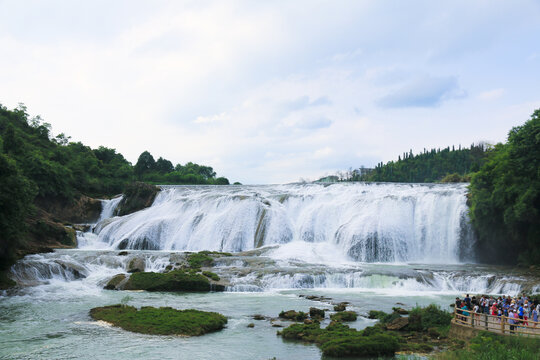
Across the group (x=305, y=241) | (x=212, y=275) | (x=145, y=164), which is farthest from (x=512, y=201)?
(x=145, y=164)

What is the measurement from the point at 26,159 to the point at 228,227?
23193 millimetres

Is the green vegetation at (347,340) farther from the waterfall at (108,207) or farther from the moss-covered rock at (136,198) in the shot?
the waterfall at (108,207)

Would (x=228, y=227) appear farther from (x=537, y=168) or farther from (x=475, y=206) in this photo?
(x=537, y=168)

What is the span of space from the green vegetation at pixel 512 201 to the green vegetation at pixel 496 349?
18.8 m

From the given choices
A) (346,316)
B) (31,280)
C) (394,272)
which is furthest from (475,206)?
(31,280)

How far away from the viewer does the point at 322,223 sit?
4344 centimetres

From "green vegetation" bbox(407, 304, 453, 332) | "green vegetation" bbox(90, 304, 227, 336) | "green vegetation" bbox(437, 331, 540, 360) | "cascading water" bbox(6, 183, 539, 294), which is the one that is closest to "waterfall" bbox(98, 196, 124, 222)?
"cascading water" bbox(6, 183, 539, 294)

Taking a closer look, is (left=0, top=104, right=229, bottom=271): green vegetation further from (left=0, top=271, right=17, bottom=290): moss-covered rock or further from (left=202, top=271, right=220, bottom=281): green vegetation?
(left=202, top=271, right=220, bottom=281): green vegetation

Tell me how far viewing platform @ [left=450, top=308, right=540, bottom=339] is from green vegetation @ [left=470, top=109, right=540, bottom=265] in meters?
17.3

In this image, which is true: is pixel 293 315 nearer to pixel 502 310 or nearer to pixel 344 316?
pixel 344 316

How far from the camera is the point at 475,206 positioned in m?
34.8

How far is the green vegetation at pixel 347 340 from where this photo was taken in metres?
14.7

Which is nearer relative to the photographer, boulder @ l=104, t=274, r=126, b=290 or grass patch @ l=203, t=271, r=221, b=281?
boulder @ l=104, t=274, r=126, b=290

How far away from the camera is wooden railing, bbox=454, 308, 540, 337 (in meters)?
14.1
